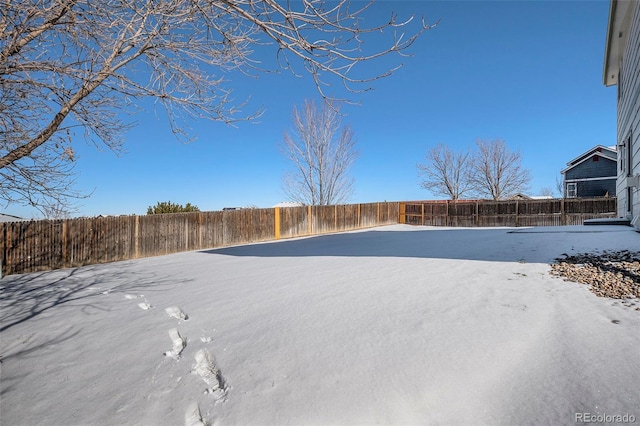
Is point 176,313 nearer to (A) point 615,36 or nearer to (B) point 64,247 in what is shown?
(B) point 64,247

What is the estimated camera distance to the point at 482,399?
168 centimetres

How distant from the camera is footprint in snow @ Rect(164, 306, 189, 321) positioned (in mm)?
3201

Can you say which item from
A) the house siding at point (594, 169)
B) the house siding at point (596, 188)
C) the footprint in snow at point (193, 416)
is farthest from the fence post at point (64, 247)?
the house siding at point (594, 169)

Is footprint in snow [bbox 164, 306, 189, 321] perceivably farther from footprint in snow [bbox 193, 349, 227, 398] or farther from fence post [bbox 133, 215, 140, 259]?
fence post [bbox 133, 215, 140, 259]

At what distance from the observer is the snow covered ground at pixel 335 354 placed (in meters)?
1.68

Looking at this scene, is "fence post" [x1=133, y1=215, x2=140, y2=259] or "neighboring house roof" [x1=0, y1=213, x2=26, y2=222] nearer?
"neighboring house roof" [x1=0, y1=213, x2=26, y2=222]

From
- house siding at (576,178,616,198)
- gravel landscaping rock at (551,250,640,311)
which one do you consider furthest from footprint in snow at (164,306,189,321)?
house siding at (576,178,616,198)

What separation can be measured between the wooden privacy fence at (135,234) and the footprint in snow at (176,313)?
5979 mm

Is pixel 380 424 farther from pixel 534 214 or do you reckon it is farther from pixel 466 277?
pixel 534 214

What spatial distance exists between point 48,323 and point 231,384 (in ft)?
8.74

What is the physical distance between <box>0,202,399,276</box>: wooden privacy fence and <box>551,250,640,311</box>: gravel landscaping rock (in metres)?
9.38

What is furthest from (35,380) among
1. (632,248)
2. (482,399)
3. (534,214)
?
(534,214)

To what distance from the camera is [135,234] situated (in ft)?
29.4

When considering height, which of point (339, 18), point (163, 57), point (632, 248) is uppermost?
point (163, 57)
